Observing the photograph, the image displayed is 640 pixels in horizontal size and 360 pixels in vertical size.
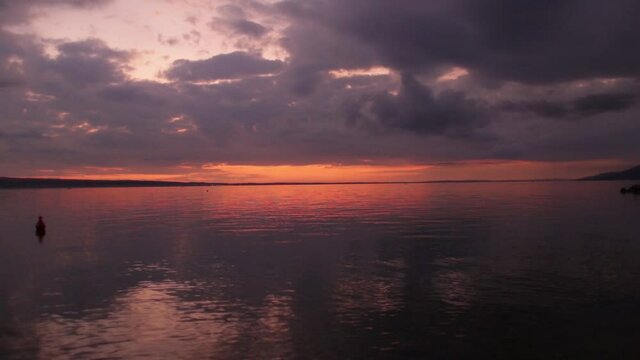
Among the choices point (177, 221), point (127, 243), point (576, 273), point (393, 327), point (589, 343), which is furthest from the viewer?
point (177, 221)

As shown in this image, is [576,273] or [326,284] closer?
[326,284]

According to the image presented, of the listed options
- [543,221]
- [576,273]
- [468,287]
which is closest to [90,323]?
[468,287]

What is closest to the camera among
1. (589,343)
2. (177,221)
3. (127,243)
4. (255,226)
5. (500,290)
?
(589,343)

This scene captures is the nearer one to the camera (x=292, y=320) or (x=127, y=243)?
(x=292, y=320)

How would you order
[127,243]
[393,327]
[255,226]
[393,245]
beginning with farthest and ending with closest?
[255,226]
[127,243]
[393,245]
[393,327]

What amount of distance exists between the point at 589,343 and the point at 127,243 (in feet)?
147

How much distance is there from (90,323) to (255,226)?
4782cm

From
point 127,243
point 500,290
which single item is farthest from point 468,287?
point 127,243

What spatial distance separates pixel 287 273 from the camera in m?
37.0

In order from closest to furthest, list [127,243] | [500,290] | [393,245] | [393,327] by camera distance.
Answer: [393,327] < [500,290] < [393,245] < [127,243]

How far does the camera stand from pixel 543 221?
74.2 metres

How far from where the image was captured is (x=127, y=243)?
54625mm

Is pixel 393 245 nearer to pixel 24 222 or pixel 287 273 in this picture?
pixel 287 273

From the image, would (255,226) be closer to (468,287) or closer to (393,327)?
(468,287)
